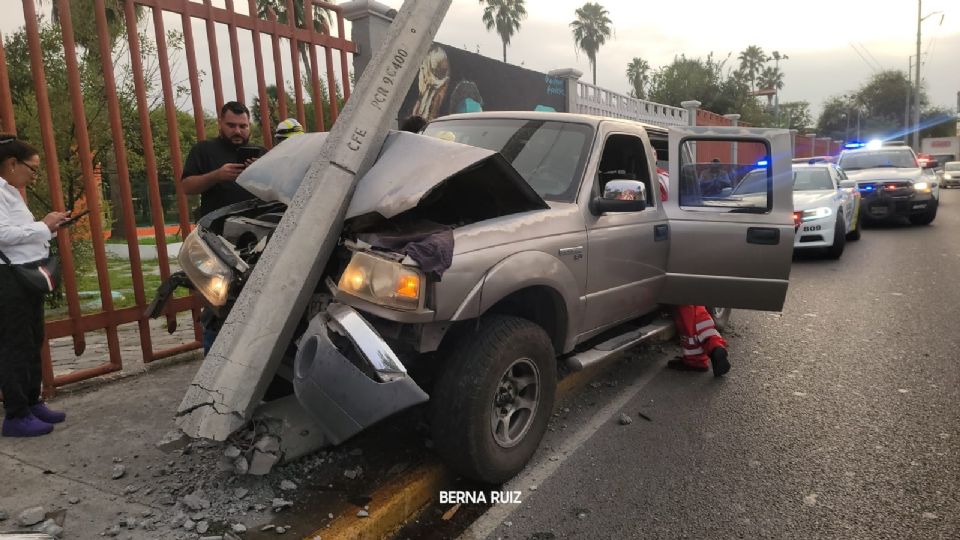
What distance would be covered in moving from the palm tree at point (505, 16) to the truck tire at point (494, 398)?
59211 mm

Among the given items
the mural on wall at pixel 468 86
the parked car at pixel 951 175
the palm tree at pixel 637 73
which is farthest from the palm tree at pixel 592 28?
the mural on wall at pixel 468 86

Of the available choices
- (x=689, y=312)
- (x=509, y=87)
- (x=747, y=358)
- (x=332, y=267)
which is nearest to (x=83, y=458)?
(x=332, y=267)

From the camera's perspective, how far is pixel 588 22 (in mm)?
68250

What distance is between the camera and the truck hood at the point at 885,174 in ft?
44.8

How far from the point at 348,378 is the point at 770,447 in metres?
2.50

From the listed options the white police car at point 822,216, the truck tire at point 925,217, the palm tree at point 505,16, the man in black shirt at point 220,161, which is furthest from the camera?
the palm tree at point 505,16

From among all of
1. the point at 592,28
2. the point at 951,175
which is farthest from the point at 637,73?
the point at 951,175

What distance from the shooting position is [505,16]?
59.1 meters

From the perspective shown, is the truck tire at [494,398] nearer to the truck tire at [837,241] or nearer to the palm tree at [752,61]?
the truck tire at [837,241]

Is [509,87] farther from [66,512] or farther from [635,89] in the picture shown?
[635,89]

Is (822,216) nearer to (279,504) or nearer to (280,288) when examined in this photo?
(280,288)

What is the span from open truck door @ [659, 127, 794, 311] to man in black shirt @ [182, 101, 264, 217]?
3.05 m

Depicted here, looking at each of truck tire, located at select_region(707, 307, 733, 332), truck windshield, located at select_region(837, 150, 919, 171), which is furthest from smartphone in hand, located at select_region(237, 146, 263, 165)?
truck windshield, located at select_region(837, 150, 919, 171)

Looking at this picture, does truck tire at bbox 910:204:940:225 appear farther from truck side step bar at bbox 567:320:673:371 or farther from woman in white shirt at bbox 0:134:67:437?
woman in white shirt at bbox 0:134:67:437
